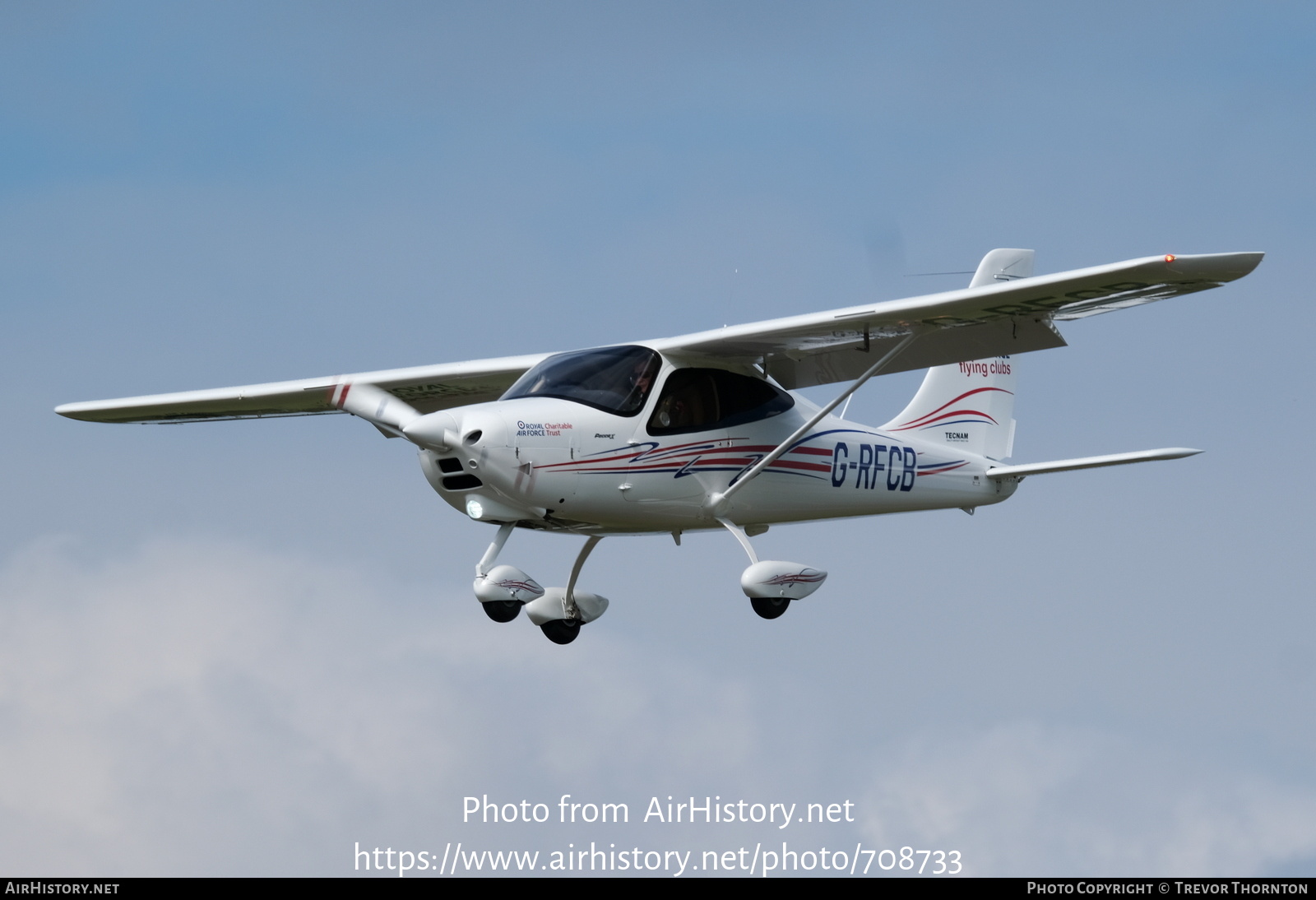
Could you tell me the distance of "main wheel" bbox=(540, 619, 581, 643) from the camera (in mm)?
16312

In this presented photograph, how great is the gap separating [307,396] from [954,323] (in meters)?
6.53

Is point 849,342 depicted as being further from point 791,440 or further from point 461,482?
point 461,482

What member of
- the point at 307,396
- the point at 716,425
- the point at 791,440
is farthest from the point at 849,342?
the point at 307,396

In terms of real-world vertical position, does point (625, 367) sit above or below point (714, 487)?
above

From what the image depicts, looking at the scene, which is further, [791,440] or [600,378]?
[791,440]

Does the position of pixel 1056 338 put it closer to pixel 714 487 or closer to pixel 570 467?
pixel 714 487

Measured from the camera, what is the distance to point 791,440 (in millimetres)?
15359

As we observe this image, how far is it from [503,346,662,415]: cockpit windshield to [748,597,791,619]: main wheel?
2.03 meters

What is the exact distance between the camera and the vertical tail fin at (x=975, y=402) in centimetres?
1797

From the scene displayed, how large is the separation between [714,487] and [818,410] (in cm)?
136

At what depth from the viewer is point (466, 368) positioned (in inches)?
667

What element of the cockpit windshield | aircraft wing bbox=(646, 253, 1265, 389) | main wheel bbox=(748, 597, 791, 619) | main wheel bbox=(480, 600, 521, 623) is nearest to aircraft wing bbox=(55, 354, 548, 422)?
the cockpit windshield

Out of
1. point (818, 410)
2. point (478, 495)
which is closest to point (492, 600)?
point (478, 495)

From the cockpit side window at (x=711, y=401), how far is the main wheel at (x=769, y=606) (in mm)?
1579
